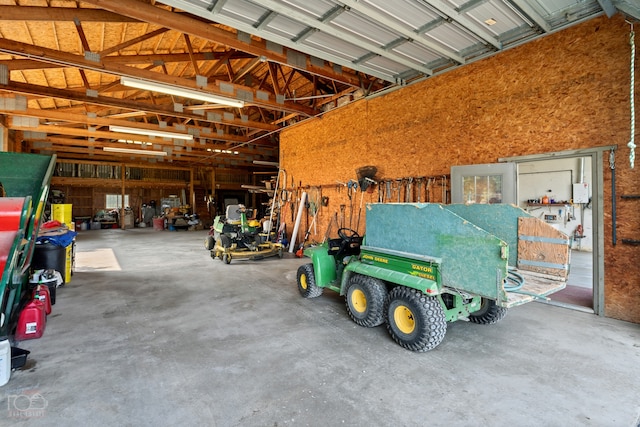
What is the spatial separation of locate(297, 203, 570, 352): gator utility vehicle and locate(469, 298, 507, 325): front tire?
0.01 metres

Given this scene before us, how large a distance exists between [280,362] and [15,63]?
7.00 m

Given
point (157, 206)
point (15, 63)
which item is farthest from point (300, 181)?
point (157, 206)

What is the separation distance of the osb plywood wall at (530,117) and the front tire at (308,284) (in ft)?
8.36

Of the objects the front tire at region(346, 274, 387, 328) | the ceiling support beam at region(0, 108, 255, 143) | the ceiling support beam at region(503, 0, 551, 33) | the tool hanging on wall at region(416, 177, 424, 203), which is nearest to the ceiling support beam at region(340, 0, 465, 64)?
the ceiling support beam at region(503, 0, 551, 33)

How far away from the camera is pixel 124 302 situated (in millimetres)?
4164

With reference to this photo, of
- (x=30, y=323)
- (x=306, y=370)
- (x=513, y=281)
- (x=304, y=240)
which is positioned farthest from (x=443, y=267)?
(x=304, y=240)

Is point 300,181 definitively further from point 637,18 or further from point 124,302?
point 637,18

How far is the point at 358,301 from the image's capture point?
11.3ft

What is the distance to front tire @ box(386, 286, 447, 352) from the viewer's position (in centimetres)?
262

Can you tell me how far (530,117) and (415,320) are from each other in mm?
3328

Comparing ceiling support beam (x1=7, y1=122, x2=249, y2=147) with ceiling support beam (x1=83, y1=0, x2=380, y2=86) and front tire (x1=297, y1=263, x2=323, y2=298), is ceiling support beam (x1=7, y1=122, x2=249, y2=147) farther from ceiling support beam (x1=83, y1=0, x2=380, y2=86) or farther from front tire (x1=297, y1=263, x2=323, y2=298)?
front tire (x1=297, y1=263, x2=323, y2=298)

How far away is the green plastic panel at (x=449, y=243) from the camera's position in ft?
7.56
